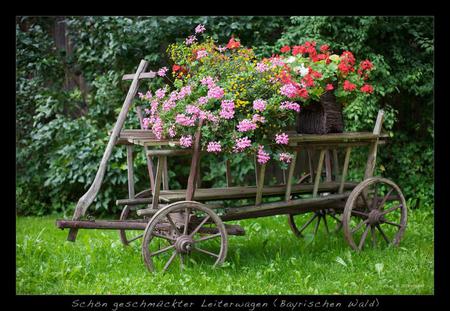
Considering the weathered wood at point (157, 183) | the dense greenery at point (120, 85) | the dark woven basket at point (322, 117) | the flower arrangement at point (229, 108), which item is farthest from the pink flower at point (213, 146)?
the dense greenery at point (120, 85)

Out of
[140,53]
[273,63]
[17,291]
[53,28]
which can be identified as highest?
[53,28]

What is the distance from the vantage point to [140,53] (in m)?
6.79

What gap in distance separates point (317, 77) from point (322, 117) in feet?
1.20

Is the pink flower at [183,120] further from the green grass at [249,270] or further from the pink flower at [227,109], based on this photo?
the green grass at [249,270]

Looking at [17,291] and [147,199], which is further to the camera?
[147,199]

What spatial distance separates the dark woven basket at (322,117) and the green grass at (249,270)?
3.38ft

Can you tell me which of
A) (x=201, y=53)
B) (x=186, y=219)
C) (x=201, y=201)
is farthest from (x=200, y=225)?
(x=201, y=53)

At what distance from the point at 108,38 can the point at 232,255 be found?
332 centimetres

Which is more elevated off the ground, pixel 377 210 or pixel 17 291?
pixel 377 210

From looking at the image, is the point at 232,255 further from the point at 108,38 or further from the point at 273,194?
the point at 108,38

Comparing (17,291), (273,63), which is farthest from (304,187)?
(17,291)

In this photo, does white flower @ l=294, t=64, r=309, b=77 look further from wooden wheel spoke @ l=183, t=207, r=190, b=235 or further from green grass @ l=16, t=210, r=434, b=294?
green grass @ l=16, t=210, r=434, b=294

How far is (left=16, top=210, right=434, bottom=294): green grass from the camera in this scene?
4043 mm

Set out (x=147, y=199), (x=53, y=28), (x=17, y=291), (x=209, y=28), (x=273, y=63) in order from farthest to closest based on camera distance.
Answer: (x=53, y=28), (x=209, y=28), (x=147, y=199), (x=273, y=63), (x=17, y=291)
